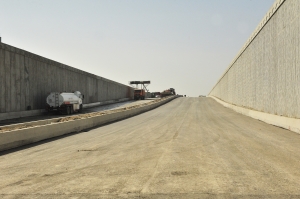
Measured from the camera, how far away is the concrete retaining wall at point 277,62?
14.6 m

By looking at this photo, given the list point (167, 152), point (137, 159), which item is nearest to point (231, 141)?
point (167, 152)

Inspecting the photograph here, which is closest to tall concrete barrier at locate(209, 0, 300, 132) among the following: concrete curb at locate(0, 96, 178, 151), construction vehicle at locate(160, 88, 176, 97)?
concrete curb at locate(0, 96, 178, 151)

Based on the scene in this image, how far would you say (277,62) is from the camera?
17750mm

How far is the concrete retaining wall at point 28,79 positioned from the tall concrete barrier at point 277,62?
2181 centimetres

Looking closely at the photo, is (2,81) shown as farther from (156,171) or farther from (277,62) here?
(277,62)

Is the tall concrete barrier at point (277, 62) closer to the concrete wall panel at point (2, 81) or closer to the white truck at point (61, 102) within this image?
the white truck at point (61, 102)

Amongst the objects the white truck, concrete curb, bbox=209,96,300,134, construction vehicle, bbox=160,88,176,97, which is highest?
construction vehicle, bbox=160,88,176,97

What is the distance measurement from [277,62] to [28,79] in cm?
2331

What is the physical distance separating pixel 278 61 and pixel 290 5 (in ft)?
11.9

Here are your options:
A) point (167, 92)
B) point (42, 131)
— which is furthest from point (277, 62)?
point (167, 92)

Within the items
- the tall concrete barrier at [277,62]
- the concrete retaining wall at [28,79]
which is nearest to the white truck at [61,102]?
the concrete retaining wall at [28,79]

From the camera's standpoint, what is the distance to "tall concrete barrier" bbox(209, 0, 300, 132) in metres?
14.6

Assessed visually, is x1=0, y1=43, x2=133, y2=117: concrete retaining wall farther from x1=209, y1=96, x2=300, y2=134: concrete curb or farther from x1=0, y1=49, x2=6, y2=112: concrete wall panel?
x1=209, y1=96, x2=300, y2=134: concrete curb

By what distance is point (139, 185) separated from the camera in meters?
5.55
